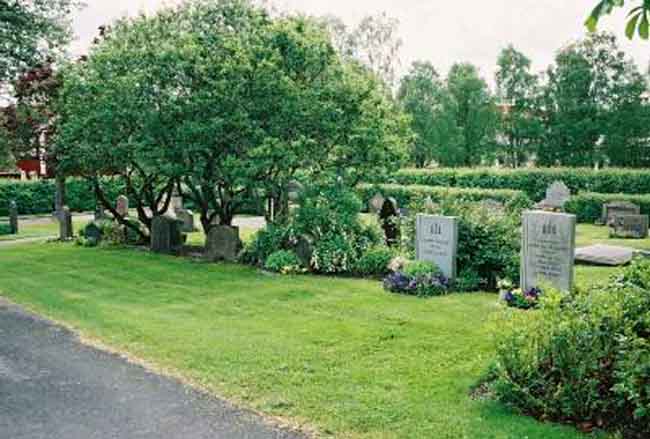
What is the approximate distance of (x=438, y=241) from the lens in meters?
13.0

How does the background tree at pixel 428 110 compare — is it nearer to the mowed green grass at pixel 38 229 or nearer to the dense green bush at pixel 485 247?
the mowed green grass at pixel 38 229

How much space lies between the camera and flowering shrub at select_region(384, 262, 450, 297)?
1230 centimetres

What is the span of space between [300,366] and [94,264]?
10.4 m

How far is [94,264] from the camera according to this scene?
1692 cm

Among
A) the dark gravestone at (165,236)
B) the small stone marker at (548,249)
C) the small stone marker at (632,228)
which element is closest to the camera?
the small stone marker at (548,249)

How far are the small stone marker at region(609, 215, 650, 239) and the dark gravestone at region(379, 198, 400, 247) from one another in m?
8.91

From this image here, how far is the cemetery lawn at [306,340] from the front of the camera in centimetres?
655

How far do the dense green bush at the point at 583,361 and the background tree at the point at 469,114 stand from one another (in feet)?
143

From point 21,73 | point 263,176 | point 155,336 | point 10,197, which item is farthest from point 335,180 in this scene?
point 10,197

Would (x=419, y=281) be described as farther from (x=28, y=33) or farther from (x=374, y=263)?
(x=28, y=33)

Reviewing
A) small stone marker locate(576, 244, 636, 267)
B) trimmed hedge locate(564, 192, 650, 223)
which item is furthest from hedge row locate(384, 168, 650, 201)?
small stone marker locate(576, 244, 636, 267)

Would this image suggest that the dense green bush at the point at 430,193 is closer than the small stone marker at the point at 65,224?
No

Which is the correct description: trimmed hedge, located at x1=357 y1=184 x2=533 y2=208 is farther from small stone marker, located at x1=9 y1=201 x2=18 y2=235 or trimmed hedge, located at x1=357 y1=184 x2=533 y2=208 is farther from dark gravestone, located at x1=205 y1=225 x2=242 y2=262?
small stone marker, located at x1=9 y1=201 x2=18 y2=235

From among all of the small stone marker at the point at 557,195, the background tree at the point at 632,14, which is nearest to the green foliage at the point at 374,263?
the background tree at the point at 632,14
